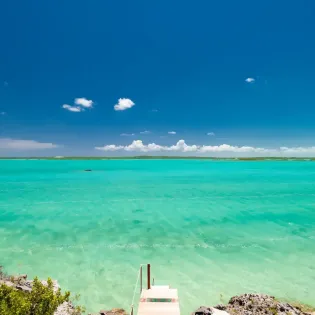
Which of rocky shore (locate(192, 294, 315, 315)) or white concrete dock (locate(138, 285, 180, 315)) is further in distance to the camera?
rocky shore (locate(192, 294, 315, 315))

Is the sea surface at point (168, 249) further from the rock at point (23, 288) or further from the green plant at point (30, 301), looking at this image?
the green plant at point (30, 301)

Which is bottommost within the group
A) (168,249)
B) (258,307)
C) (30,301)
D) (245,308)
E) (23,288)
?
(168,249)

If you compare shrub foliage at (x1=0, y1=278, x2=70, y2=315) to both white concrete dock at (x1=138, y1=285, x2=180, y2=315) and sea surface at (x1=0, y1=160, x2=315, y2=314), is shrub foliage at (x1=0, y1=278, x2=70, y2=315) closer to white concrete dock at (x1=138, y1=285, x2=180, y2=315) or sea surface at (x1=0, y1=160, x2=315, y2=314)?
white concrete dock at (x1=138, y1=285, x2=180, y2=315)

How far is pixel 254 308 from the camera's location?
1014cm

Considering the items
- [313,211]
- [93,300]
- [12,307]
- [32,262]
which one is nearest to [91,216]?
[32,262]

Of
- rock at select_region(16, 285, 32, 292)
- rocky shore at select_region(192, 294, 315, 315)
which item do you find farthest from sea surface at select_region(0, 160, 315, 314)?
rock at select_region(16, 285, 32, 292)

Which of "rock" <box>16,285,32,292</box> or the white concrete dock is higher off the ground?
"rock" <box>16,285,32,292</box>

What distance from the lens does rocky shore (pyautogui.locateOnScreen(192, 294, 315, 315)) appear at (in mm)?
9688

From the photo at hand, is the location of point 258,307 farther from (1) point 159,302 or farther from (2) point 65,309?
(2) point 65,309

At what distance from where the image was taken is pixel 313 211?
106 feet

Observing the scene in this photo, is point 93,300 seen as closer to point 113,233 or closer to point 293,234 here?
point 113,233

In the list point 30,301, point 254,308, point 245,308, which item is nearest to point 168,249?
point 245,308

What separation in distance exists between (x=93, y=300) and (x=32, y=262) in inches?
257

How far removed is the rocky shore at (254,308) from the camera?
31.8 feet
